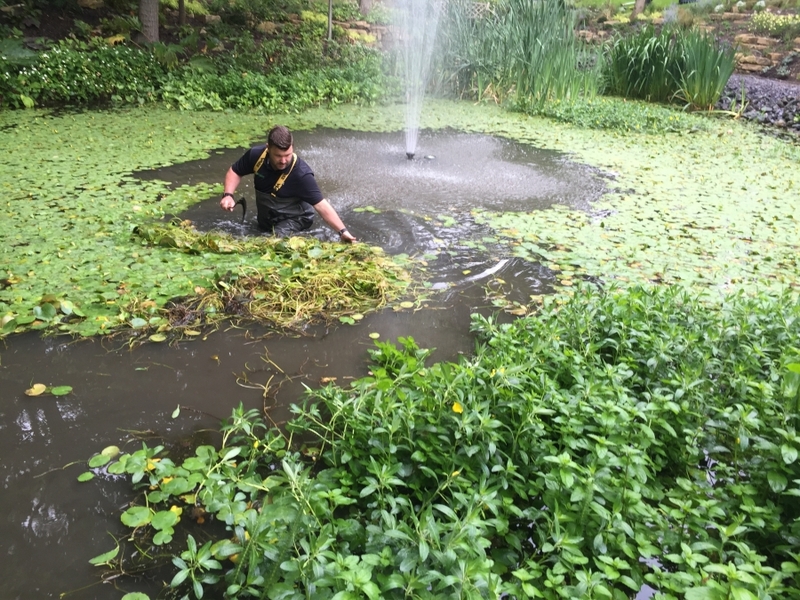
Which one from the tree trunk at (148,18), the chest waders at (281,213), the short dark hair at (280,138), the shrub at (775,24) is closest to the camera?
the short dark hair at (280,138)

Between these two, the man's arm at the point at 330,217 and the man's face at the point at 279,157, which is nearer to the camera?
the man's face at the point at 279,157

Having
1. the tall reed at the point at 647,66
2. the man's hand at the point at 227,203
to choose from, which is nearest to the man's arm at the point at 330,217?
the man's hand at the point at 227,203

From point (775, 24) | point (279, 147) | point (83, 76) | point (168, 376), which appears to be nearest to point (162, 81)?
point (83, 76)

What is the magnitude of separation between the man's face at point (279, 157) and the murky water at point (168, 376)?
2.28 feet

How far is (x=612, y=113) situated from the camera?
9461mm

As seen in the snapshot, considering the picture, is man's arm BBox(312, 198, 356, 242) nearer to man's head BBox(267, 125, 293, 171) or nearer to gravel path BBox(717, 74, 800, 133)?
man's head BBox(267, 125, 293, 171)

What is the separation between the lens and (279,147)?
401 centimetres

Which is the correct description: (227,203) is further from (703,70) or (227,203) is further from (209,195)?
(703,70)

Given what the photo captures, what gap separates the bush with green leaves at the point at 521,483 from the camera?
63.8 inches

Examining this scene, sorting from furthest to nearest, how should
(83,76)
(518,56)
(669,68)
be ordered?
1. (669,68)
2. (518,56)
3. (83,76)

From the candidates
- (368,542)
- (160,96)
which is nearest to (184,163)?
(160,96)

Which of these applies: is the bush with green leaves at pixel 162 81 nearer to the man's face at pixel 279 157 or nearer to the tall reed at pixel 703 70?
the man's face at pixel 279 157

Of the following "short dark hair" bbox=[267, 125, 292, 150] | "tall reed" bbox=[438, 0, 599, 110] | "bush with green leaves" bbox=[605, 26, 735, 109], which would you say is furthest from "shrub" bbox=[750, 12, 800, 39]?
"short dark hair" bbox=[267, 125, 292, 150]

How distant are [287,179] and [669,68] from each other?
31.1ft
